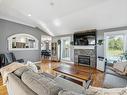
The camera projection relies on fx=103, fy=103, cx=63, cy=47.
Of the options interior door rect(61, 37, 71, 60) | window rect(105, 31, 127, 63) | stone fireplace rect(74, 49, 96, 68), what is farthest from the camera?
interior door rect(61, 37, 71, 60)

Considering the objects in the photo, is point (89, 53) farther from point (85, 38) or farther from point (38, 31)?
point (38, 31)

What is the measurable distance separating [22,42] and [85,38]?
3953 mm

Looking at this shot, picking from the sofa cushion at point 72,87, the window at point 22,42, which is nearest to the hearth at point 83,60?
the window at point 22,42

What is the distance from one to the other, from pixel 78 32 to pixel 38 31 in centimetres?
293

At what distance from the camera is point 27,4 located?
4.06 meters

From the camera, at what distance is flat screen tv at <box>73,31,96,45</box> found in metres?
5.71

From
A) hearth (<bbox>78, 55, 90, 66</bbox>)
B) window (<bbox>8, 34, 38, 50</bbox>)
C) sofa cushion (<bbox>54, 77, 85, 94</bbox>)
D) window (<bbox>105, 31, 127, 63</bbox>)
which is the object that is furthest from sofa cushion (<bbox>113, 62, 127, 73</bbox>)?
window (<bbox>8, 34, 38, 50</bbox>)

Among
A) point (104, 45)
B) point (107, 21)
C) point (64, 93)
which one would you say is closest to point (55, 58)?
point (104, 45)

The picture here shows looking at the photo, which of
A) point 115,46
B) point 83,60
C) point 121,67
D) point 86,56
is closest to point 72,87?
point 121,67

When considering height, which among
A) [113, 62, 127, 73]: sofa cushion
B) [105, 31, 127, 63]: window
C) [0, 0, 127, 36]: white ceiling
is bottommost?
[113, 62, 127, 73]: sofa cushion

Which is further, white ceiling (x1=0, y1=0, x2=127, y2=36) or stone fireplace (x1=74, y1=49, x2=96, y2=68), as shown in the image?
stone fireplace (x1=74, y1=49, x2=96, y2=68)

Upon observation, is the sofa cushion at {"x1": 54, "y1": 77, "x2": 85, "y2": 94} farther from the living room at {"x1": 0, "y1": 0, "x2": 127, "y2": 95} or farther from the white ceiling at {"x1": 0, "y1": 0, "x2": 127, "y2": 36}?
the white ceiling at {"x1": 0, "y1": 0, "x2": 127, "y2": 36}

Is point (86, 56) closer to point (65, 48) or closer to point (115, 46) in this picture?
point (115, 46)

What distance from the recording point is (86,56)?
6.08 metres
